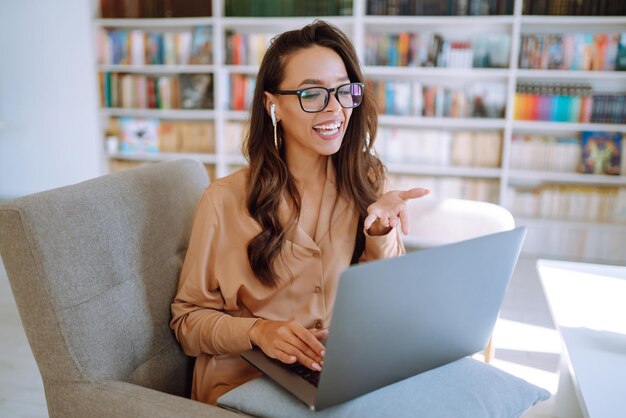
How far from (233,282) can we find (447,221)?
36.7 inches

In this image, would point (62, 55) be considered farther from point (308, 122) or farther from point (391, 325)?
point (391, 325)

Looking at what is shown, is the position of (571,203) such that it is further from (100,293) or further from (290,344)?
(100,293)

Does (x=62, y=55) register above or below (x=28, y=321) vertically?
above

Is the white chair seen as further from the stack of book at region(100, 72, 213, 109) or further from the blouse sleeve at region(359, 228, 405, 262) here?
the stack of book at region(100, 72, 213, 109)

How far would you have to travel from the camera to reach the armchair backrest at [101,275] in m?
1.00

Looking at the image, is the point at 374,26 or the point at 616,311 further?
the point at 374,26

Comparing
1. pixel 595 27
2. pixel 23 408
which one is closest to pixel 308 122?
Result: pixel 23 408

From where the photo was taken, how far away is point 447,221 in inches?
75.6

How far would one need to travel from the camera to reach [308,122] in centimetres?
133

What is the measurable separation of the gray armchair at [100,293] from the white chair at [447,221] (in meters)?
0.95

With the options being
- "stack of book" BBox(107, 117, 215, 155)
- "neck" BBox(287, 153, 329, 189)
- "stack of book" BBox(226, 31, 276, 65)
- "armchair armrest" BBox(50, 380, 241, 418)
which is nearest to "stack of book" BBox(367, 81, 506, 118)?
"stack of book" BBox(226, 31, 276, 65)

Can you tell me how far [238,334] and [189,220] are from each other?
1.31 feet

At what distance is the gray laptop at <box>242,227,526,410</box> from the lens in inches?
30.2

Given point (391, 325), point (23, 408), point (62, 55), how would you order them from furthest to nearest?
1. point (62, 55)
2. point (23, 408)
3. point (391, 325)
